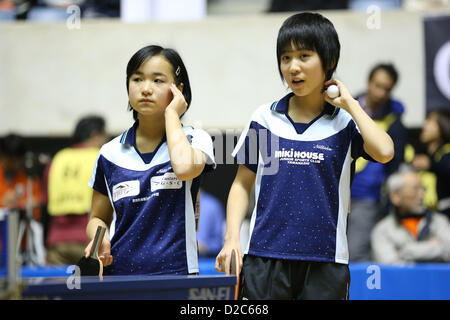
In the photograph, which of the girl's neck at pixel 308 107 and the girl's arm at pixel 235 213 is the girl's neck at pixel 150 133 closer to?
the girl's arm at pixel 235 213

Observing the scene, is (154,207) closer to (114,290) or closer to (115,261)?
(115,261)

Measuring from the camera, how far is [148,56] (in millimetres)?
2746

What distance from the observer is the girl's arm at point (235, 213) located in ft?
8.34

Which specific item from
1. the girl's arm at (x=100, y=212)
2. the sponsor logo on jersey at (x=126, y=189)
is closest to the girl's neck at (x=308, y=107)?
the sponsor logo on jersey at (x=126, y=189)

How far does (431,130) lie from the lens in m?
6.28

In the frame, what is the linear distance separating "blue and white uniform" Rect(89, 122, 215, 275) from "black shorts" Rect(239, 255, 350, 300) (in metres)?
0.28

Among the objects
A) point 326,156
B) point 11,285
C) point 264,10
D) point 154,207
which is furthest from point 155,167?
point 264,10

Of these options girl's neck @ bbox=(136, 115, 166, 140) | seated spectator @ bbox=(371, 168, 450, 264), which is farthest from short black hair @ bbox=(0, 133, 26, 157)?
girl's neck @ bbox=(136, 115, 166, 140)

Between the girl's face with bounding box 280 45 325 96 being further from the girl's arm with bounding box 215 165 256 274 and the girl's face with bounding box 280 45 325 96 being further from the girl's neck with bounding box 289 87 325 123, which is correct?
the girl's arm with bounding box 215 165 256 274

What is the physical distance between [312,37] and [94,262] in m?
1.17

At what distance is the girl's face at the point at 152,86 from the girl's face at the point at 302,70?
49cm
